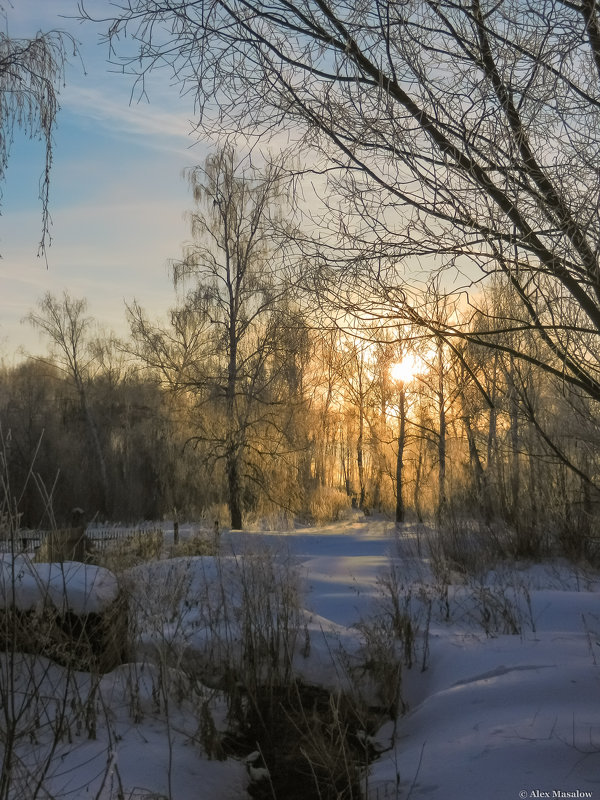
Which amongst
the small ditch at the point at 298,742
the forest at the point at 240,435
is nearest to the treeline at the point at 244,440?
the forest at the point at 240,435

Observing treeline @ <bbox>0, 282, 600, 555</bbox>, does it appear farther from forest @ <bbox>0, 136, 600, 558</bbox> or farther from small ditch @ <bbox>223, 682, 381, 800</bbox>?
small ditch @ <bbox>223, 682, 381, 800</bbox>

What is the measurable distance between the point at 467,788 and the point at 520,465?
31.0 feet

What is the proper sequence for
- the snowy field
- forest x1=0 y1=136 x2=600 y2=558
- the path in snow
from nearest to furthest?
the snowy field, the path in snow, forest x1=0 y1=136 x2=600 y2=558

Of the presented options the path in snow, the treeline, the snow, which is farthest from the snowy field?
the treeline

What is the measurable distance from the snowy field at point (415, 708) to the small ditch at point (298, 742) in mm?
91

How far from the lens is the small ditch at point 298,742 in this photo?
358cm

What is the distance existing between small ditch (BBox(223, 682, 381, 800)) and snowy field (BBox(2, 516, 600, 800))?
9 cm

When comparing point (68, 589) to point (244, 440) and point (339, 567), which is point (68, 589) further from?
point (244, 440)

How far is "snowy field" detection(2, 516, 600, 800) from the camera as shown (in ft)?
10.1

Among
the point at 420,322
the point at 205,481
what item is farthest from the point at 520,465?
the point at 205,481

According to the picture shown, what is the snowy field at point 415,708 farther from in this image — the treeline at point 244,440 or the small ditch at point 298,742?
the treeline at point 244,440

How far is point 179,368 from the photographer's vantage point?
20656 millimetres

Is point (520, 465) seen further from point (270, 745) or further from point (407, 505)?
point (407, 505)

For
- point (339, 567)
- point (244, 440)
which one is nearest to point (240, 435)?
point (244, 440)
